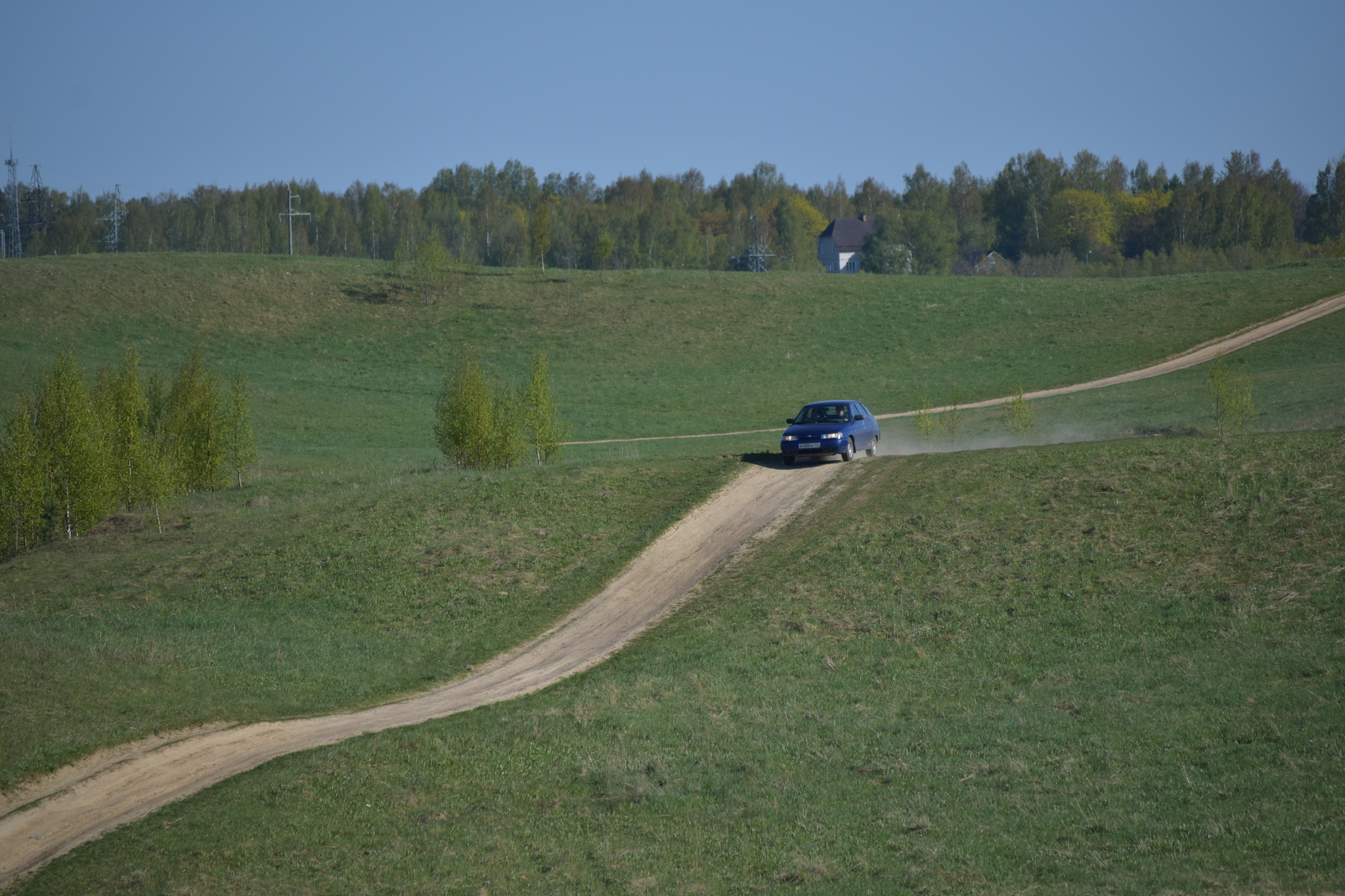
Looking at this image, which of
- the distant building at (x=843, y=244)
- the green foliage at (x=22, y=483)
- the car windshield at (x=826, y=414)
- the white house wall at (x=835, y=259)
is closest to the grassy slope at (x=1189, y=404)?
the car windshield at (x=826, y=414)

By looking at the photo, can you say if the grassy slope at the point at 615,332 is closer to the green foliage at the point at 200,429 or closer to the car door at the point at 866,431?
the green foliage at the point at 200,429

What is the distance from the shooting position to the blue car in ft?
88.6

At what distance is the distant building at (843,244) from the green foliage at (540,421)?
347ft

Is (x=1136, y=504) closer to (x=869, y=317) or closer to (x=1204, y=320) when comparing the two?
(x=1204, y=320)

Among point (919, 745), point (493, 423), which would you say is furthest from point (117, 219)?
point (919, 745)

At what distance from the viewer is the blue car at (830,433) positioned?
27000 millimetres

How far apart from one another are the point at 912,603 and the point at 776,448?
2072 cm

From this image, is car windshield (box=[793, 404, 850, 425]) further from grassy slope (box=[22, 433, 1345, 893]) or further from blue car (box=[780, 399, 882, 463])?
grassy slope (box=[22, 433, 1345, 893])

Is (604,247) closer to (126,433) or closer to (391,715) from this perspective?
(126,433)

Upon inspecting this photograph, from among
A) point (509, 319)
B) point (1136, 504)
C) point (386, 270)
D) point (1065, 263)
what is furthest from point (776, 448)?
point (1065, 263)

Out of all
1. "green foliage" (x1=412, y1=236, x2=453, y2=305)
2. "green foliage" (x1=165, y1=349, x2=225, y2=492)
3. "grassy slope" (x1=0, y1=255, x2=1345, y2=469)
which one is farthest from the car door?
"green foliage" (x1=412, y1=236, x2=453, y2=305)

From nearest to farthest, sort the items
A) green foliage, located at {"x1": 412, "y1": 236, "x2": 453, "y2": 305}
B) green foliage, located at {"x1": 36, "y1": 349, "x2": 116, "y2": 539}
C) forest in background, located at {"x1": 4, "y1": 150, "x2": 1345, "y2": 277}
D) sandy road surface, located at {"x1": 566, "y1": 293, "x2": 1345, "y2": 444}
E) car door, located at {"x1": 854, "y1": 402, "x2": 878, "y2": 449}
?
car door, located at {"x1": 854, "y1": 402, "x2": 878, "y2": 449}, green foliage, located at {"x1": 36, "y1": 349, "x2": 116, "y2": 539}, sandy road surface, located at {"x1": 566, "y1": 293, "x2": 1345, "y2": 444}, green foliage, located at {"x1": 412, "y1": 236, "x2": 453, "y2": 305}, forest in background, located at {"x1": 4, "y1": 150, "x2": 1345, "y2": 277}

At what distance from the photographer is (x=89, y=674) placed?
15.4m

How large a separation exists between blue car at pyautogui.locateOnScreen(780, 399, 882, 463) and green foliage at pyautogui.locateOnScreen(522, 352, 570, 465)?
35.1ft
